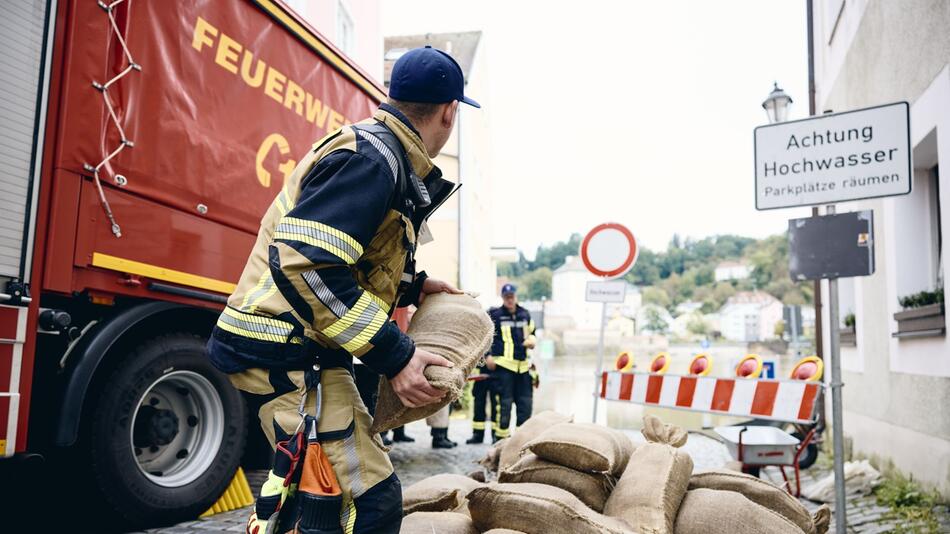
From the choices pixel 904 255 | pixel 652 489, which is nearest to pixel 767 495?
pixel 652 489

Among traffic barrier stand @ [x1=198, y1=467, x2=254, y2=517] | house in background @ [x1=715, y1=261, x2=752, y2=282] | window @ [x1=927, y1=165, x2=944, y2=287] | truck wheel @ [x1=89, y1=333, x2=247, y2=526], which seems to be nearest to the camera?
truck wheel @ [x1=89, y1=333, x2=247, y2=526]

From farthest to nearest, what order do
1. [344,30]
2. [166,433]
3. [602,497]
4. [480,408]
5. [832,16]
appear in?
[344,30] → [832,16] → [480,408] → [166,433] → [602,497]

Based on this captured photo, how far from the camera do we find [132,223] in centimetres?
407

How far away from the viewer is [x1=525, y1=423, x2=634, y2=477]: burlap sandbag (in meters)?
3.48

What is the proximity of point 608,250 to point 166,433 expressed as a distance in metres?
5.50

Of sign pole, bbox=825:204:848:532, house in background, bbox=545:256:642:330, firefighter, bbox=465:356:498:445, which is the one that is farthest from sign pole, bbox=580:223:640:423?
house in background, bbox=545:256:642:330

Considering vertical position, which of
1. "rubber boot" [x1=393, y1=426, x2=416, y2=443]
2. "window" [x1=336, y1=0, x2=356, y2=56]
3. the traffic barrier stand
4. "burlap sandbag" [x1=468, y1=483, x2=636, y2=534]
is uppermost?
"window" [x1=336, y1=0, x2=356, y2=56]

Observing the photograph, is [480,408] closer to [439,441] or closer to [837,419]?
[439,441]

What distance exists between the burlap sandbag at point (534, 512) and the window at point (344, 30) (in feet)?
35.0

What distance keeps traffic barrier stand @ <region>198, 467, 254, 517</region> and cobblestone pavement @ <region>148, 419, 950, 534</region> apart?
0.19 ft

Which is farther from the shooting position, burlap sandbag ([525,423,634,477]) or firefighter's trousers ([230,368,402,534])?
burlap sandbag ([525,423,634,477])

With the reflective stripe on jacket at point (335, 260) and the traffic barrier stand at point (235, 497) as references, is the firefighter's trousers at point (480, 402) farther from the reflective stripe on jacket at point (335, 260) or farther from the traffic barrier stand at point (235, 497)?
the reflective stripe on jacket at point (335, 260)

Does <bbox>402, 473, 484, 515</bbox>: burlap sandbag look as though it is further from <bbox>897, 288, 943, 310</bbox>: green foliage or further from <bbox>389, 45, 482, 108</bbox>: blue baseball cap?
<bbox>897, 288, 943, 310</bbox>: green foliage

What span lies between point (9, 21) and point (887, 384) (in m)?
7.53
